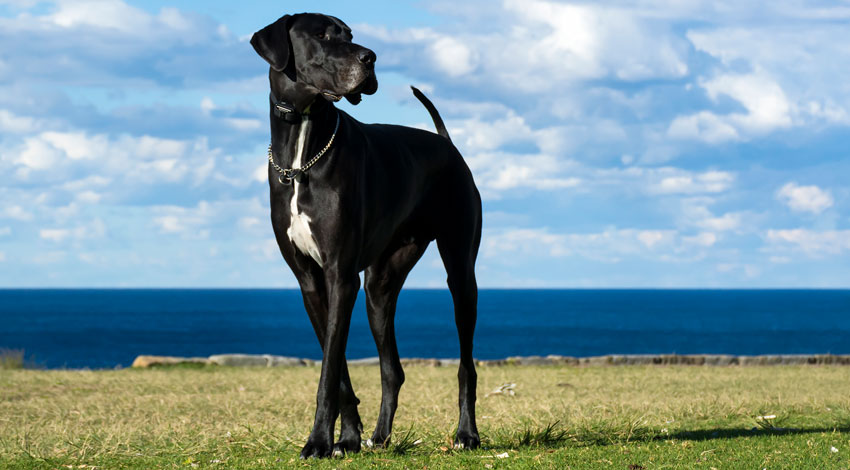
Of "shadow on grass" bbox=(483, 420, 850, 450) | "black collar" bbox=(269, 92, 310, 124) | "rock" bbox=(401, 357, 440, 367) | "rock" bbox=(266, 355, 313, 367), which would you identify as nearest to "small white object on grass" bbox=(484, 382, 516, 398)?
"shadow on grass" bbox=(483, 420, 850, 450)

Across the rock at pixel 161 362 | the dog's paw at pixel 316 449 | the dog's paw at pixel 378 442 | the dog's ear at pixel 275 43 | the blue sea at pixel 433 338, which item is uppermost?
the dog's ear at pixel 275 43

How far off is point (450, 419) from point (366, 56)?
5.09 m

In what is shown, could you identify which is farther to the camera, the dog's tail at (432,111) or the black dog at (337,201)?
the dog's tail at (432,111)

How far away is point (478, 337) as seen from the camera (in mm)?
104375

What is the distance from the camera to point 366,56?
562 cm

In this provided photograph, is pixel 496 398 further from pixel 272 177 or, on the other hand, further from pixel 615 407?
pixel 272 177

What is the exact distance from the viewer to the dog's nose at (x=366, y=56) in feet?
18.4

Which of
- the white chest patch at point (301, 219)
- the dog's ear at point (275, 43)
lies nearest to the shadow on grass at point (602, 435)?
the white chest patch at point (301, 219)

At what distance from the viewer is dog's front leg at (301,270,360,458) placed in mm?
5895

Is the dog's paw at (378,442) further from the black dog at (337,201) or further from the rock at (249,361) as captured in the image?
the rock at (249,361)

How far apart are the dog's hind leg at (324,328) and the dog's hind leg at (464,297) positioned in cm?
90

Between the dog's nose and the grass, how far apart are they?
8.46 ft

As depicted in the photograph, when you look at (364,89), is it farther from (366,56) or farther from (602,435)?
(602,435)

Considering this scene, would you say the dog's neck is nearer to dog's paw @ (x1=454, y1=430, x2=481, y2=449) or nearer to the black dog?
the black dog
